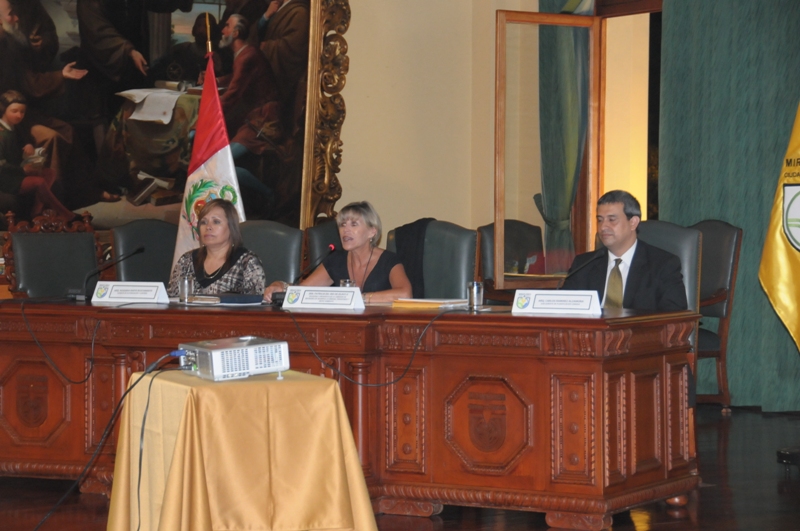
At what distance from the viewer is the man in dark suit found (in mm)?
3953

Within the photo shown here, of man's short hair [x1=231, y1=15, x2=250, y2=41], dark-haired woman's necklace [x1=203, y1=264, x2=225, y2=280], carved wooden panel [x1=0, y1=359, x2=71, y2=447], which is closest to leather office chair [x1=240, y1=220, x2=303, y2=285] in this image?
dark-haired woman's necklace [x1=203, y1=264, x2=225, y2=280]

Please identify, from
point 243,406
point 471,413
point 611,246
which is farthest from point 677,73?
point 243,406

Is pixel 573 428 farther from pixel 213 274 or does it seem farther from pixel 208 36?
pixel 208 36

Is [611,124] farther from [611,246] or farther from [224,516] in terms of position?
[224,516]

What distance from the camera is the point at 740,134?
6.19m

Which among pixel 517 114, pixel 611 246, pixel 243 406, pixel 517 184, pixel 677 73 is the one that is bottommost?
pixel 243 406

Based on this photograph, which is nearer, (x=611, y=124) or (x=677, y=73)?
(x=677, y=73)

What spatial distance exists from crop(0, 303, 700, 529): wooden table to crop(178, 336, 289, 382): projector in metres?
0.98

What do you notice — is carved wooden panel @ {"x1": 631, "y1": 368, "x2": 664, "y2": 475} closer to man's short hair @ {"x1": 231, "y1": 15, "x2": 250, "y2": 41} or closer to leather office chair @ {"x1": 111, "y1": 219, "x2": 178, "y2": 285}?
leather office chair @ {"x1": 111, "y1": 219, "x2": 178, "y2": 285}

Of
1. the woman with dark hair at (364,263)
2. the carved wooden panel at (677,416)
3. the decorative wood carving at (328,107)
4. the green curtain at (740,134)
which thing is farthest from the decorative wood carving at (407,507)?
the green curtain at (740,134)

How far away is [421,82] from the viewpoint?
6.81 metres

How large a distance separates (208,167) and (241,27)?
38.7 inches

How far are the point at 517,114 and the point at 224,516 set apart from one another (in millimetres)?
3280

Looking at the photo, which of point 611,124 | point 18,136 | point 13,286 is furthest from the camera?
point 611,124
